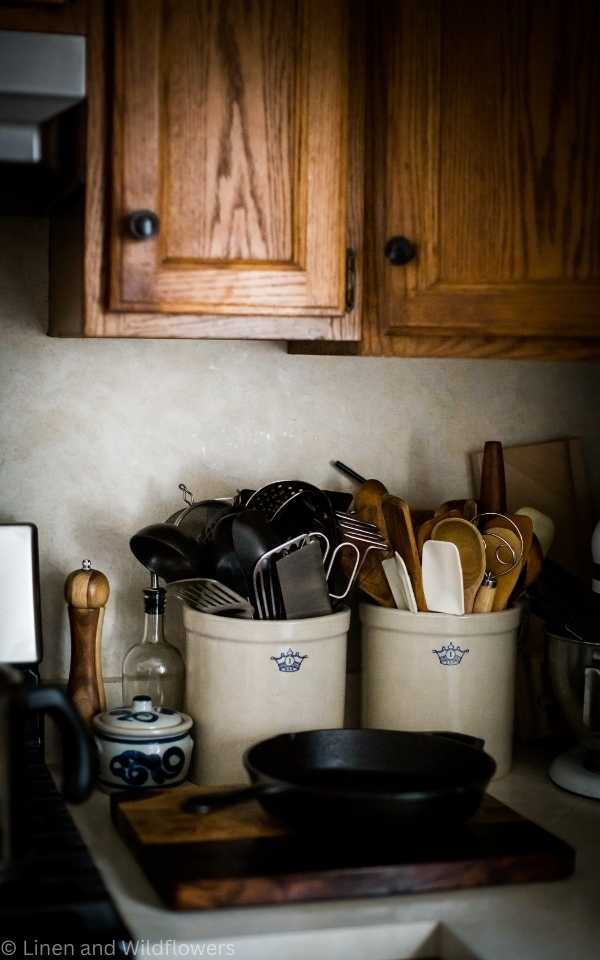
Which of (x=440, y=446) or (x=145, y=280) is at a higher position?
(x=145, y=280)

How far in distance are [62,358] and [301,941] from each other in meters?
0.89

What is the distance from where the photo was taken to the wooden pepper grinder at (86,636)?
1.64 m

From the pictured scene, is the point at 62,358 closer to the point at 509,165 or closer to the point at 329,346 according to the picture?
the point at 329,346

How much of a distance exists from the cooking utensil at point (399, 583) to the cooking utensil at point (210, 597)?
0.20 meters

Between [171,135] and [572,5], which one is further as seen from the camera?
[572,5]

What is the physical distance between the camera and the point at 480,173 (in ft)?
4.95

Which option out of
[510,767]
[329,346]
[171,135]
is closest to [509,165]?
[329,346]

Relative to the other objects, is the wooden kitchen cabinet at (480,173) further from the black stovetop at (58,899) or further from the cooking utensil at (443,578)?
the black stovetop at (58,899)

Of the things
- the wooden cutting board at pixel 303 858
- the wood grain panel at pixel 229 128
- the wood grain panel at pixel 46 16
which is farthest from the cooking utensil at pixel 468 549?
the wood grain panel at pixel 46 16

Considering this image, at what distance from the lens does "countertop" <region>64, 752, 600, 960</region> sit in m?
1.18

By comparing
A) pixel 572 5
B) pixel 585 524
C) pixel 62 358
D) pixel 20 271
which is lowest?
pixel 585 524

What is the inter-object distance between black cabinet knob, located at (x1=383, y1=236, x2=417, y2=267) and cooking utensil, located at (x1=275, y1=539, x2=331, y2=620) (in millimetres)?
383

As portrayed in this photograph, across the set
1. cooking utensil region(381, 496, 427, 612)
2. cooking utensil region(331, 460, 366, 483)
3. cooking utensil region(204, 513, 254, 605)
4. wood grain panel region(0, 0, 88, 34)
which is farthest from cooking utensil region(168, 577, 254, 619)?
wood grain panel region(0, 0, 88, 34)

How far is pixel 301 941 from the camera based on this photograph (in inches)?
47.1
